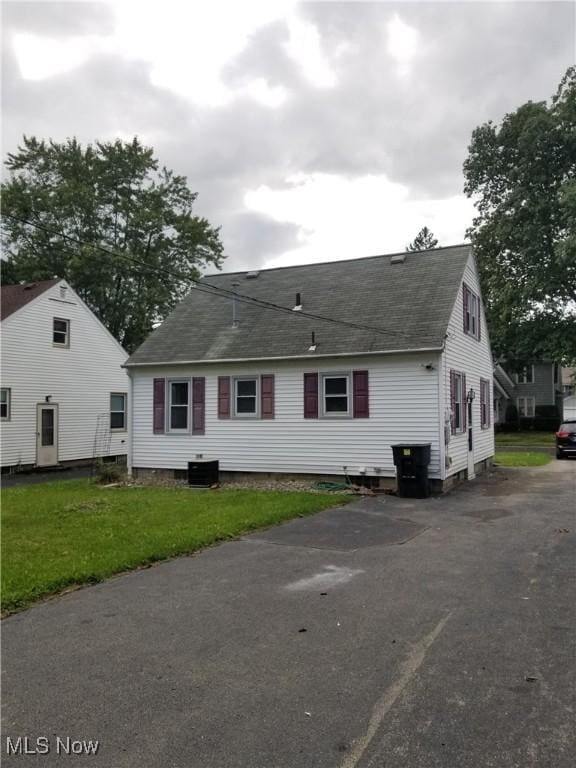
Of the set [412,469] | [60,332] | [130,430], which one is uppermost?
[60,332]

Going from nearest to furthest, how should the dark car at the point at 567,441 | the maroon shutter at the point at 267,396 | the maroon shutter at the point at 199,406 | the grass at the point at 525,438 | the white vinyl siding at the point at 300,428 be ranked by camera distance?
the white vinyl siding at the point at 300,428 < the maroon shutter at the point at 267,396 < the maroon shutter at the point at 199,406 < the dark car at the point at 567,441 < the grass at the point at 525,438

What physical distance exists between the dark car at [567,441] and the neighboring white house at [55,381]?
18.4 metres

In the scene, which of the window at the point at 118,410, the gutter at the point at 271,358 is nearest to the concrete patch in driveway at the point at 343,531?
the gutter at the point at 271,358

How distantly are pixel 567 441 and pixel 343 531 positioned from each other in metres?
17.2

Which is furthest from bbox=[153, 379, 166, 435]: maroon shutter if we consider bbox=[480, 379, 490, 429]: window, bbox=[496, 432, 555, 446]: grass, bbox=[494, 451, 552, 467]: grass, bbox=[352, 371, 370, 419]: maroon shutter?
bbox=[496, 432, 555, 446]: grass

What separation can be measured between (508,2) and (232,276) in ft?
40.7

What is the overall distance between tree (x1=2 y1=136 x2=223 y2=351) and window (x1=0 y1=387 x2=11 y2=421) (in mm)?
15091

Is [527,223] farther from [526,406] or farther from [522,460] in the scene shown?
[526,406]

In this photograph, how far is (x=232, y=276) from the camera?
20.2m

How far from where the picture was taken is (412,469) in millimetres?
12586

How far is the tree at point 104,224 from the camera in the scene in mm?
33625

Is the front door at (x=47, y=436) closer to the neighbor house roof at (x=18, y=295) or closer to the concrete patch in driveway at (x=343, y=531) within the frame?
the neighbor house roof at (x=18, y=295)

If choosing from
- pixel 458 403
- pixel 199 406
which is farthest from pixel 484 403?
pixel 199 406

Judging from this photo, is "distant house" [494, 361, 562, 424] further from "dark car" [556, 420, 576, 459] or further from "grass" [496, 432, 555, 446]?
"dark car" [556, 420, 576, 459]
